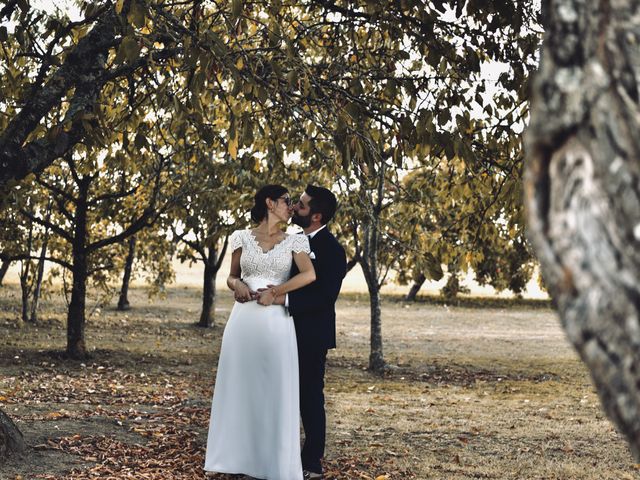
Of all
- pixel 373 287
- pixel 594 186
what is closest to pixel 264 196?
pixel 594 186

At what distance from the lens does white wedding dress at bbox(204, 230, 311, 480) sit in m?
6.92

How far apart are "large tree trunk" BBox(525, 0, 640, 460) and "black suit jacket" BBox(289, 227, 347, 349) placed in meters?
5.15

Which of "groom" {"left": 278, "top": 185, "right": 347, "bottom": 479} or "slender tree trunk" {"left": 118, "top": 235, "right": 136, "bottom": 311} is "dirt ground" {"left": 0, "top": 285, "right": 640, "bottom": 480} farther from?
"slender tree trunk" {"left": 118, "top": 235, "right": 136, "bottom": 311}

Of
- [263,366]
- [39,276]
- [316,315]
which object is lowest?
[263,366]

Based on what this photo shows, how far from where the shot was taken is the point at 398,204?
1744cm

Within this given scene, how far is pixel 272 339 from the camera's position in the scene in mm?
6918

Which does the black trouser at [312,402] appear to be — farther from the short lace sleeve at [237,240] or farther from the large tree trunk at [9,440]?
the large tree trunk at [9,440]

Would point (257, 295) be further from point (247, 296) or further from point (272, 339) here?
point (272, 339)

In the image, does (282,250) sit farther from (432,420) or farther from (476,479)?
(432,420)

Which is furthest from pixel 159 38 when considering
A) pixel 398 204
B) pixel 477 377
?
pixel 477 377

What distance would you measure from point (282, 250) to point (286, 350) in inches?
31.5

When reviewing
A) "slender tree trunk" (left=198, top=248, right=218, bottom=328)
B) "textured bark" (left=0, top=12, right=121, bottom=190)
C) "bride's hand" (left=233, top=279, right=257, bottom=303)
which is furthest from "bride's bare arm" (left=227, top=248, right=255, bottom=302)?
"slender tree trunk" (left=198, top=248, right=218, bottom=328)

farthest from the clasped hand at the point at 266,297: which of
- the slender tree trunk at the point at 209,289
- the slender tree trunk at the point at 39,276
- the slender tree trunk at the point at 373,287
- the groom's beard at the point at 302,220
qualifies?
the slender tree trunk at the point at 209,289

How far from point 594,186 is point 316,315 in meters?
5.40
